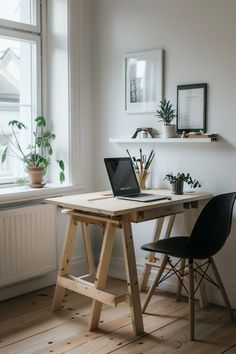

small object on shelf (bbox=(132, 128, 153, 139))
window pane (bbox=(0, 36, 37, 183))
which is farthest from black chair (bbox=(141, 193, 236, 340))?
window pane (bbox=(0, 36, 37, 183))

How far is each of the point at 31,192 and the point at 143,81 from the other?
1187 mm

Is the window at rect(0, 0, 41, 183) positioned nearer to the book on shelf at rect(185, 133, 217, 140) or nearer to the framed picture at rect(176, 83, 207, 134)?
the framed picture at rect(176, 83, 207, 134)

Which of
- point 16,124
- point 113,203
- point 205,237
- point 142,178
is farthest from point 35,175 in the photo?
point 205,237

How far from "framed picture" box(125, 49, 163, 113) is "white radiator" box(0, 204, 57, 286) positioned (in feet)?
3.39

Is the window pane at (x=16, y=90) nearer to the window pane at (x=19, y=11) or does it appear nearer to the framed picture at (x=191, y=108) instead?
the window pane at (x=19, y=11)

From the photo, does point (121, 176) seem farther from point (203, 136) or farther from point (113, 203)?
point (203, 136)

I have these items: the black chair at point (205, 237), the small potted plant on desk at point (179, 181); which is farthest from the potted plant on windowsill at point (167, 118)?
the black chair at point (205, 237)

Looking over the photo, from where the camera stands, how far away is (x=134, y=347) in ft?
8.96

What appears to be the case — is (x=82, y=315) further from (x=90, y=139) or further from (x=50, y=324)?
(x=90, y=139)

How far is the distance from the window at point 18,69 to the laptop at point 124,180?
3.14 feet

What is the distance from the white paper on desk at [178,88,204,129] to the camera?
132 inches

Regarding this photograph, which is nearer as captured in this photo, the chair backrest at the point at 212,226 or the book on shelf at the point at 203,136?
the chair backrest at the point at 212,226

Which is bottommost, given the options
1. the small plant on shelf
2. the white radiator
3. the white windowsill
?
the white radiator

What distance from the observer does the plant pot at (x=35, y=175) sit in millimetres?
3682
